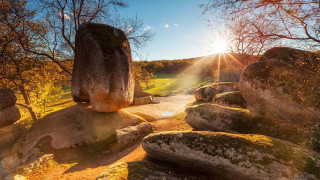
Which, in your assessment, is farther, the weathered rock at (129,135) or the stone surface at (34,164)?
the weathered rock at (129,135)

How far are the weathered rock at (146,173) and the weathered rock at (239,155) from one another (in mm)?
239

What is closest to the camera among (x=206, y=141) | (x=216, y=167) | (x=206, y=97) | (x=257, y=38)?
(x=216, y=167)

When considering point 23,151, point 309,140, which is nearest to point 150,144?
point 309,140

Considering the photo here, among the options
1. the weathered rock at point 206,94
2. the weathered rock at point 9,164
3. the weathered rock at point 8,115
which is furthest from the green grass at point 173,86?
the weathered rock at point 9,164

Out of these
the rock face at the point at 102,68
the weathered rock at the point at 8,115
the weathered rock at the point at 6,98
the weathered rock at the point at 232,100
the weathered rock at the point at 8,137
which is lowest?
the weathered rock at the point at 8,137

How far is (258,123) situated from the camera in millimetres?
5754

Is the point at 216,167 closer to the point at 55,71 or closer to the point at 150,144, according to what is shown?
the point at 150,144

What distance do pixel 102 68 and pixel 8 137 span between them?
703 centimetres

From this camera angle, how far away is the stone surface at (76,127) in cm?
824

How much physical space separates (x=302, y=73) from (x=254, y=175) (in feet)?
16.5

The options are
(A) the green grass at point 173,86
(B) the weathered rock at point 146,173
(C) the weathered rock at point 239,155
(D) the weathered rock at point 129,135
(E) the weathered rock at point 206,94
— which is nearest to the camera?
(C) the weathered rock at point 239,155

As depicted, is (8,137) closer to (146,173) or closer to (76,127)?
(76,127)

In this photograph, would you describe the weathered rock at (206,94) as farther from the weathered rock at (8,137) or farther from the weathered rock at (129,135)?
the weathered rock at (8,137)

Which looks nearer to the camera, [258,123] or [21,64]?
[258,123]
